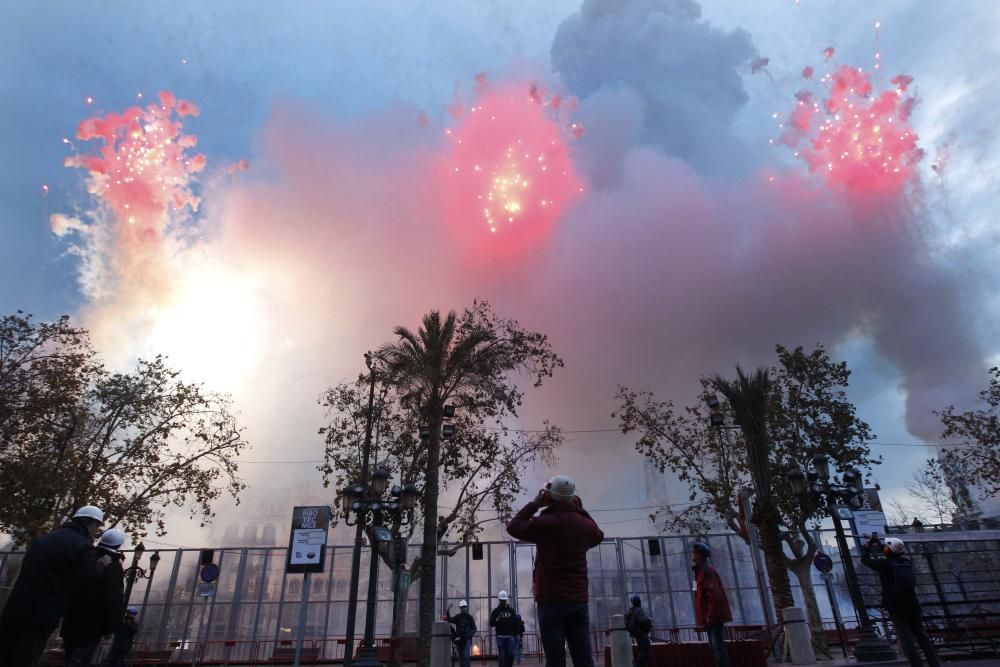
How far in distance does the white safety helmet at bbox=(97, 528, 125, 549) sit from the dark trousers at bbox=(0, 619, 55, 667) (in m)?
1.03

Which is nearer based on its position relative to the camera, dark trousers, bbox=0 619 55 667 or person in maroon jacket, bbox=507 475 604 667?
person in maroon jacket, bbox=507 475 604 667

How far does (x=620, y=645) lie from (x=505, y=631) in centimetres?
366

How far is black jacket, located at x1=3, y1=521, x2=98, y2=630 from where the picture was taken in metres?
4.54

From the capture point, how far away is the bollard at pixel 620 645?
1134 centimetres

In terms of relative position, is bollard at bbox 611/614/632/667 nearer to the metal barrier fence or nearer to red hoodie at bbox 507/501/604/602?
red hoodie at bbox 507/501/604/602

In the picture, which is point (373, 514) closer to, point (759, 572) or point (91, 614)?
point (91, 614)

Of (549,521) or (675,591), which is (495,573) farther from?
(549,521)

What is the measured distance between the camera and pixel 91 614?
5.41m

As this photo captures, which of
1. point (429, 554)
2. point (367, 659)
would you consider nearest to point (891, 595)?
point (367, 659)

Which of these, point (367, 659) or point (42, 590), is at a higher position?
point (42, 590)

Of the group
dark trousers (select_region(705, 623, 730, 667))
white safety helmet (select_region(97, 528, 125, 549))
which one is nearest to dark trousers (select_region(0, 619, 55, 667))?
white safety helmet (select_region(97, 528, 125, 549))

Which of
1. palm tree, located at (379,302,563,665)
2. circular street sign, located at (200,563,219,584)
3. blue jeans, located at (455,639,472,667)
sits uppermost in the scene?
palm tree, located at (379,302,563,665)

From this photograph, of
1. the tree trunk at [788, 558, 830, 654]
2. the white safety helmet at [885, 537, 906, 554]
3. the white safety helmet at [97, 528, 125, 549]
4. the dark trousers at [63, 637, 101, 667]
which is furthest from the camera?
the tree trunk at [788, 558, 830, 654]

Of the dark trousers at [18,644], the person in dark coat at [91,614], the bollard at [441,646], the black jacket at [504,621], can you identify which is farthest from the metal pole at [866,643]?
the dark trousers at [18,644]
